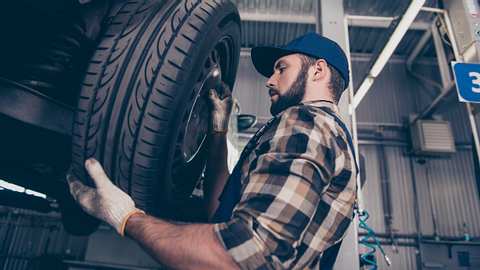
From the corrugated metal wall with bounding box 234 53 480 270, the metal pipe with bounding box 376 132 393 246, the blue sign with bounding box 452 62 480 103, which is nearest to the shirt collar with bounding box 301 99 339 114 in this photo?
the blue sign with bounding box 452 62 480 103

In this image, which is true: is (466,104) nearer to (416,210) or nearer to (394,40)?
(394,40)

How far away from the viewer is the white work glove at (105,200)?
89cm

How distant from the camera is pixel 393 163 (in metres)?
6.32

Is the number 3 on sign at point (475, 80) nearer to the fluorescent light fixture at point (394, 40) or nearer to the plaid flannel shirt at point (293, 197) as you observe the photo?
the fluorescent light fixture at point (394, 40)

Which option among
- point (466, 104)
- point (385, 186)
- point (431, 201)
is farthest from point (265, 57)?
point (431, 201)

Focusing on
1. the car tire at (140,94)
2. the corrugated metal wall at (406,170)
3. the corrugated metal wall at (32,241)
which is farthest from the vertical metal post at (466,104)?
the corrugated metal wall at (32,241)

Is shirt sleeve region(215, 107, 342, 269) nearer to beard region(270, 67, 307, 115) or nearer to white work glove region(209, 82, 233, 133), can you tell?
beard region(270, 67, 307, 115)

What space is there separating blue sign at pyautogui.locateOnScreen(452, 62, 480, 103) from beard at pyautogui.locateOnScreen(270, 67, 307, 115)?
61.2 inches

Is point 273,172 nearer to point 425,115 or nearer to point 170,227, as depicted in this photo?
point 170,227

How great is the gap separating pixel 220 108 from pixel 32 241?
22.8ft

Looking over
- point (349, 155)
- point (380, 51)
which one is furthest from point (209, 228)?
point (380, 51)

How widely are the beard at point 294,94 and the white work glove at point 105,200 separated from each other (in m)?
0.58

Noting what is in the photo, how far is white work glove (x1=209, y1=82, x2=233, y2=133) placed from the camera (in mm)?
1412

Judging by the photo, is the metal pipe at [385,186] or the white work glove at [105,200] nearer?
the white work glove at [105,200]
